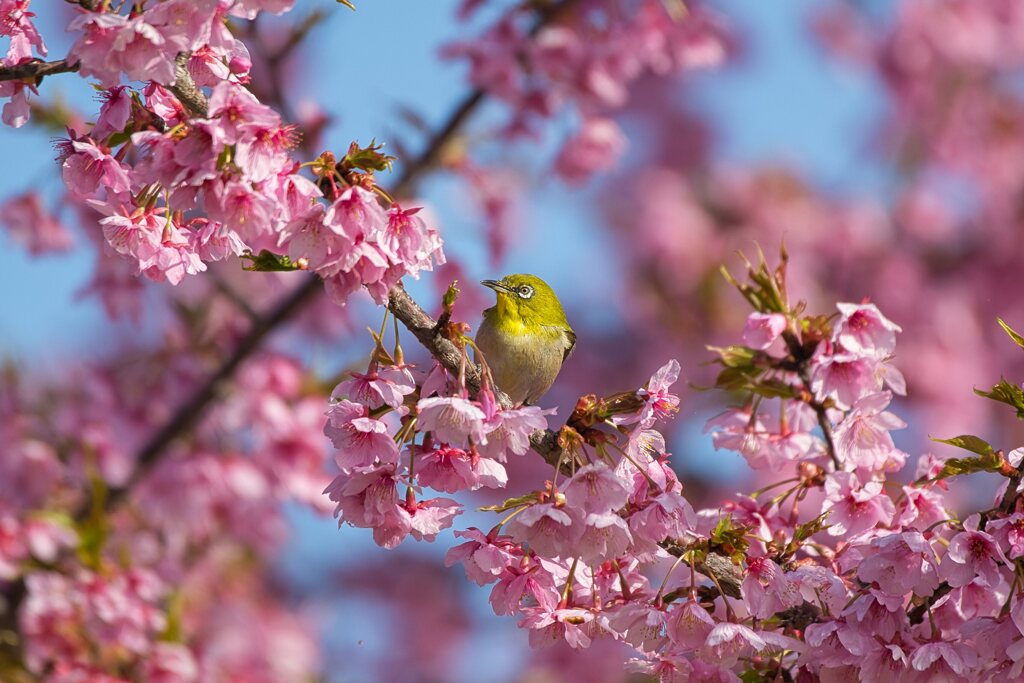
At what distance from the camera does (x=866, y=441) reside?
7.73ft

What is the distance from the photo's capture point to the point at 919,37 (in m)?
8.84

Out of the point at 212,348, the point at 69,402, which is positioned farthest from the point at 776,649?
the point at 69,402

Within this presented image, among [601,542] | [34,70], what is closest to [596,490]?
[601,542]

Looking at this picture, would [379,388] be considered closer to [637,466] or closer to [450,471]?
[450,471]

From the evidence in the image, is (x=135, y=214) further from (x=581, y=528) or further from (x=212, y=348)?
(x=212, y=348)

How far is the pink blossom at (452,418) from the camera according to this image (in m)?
1.90

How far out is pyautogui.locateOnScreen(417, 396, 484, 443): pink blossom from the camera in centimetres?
190

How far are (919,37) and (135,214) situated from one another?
8187 mm

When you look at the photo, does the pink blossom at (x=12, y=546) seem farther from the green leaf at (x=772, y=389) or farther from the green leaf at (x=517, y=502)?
the green leaf at (x=772, y=389)

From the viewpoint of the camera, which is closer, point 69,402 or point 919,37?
point 69,402

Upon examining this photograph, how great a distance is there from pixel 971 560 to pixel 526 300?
1307mm

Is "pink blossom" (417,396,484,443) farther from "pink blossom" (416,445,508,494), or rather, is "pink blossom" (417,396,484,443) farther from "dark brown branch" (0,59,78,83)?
"dark brown branch" (0,59,78,83)

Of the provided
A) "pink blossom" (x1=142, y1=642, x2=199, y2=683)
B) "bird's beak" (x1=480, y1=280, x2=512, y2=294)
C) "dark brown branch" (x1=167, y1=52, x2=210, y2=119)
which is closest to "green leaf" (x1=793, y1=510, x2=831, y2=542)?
"bird's beak" (x1=480, y1=280, x2=512, y2=294)

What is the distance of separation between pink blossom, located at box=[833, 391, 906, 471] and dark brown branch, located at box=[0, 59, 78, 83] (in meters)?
1.65
